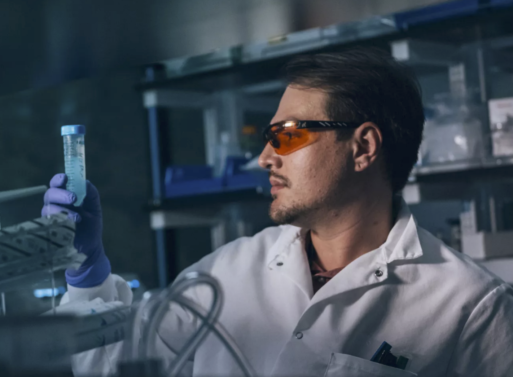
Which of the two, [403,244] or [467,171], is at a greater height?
[467,171]

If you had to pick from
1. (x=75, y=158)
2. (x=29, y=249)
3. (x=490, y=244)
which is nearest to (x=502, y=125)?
(x=490, y=244)

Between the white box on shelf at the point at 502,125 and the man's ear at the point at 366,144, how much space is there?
0.81 meters

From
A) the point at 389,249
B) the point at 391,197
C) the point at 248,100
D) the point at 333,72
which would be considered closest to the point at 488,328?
the point at 389,249

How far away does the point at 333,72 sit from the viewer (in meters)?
1.67

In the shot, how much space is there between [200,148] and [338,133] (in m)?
2.02

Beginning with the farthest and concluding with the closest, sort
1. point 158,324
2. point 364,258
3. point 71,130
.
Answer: point 364,258 < point 71,130 < point 158,324

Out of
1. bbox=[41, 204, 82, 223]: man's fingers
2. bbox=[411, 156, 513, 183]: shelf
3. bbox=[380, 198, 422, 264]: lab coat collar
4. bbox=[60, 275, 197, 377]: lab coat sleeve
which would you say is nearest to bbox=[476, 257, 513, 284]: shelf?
bbox=[411, 156, 513, 183]: shelf

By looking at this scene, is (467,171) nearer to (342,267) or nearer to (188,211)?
(342,267)

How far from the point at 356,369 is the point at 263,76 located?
1.99m

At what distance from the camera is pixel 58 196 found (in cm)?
106

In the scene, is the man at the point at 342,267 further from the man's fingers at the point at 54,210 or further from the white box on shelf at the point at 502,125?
the white box on shelf at the point at 502,125

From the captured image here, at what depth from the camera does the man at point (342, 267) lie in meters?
1.35

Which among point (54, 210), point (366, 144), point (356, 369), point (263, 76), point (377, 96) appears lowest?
point (356, 369)

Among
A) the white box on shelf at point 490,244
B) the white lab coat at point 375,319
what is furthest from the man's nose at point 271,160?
the white box on shelf at point 490,244
